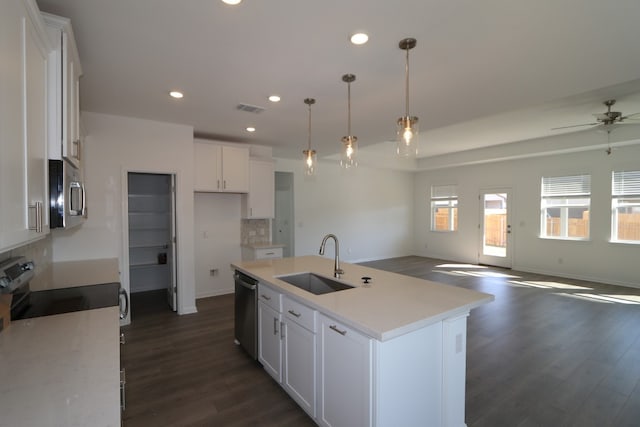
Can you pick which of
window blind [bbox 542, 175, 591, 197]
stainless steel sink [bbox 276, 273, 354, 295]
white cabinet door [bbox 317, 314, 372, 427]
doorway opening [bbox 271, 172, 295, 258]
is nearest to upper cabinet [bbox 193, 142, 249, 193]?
doorway opening [bbox 271, 172, 295, 258]

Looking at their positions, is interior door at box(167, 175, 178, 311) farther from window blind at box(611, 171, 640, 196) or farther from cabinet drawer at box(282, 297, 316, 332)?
window blind at box(611, 171, 640, 196)

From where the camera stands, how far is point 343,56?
2.36 metres

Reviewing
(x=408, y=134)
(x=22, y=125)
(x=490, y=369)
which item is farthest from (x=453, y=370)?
(x=22, y=125)

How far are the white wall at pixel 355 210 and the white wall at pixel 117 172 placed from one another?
3.07 meters

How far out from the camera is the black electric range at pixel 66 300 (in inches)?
72.5

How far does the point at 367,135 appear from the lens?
4.90 meters

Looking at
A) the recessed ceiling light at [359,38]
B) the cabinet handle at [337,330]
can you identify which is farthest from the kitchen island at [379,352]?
the recessed ceiling light at [359,38]

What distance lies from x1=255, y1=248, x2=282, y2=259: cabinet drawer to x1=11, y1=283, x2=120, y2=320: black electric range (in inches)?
101

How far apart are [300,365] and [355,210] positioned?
6423mm

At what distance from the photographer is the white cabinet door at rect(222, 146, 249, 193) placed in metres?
4.81

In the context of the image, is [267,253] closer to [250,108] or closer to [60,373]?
[250,108]

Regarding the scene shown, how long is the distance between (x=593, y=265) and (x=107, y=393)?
817 centimetres

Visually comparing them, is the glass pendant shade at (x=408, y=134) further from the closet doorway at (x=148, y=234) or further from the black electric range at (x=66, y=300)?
the closet doorway at (x=148, y=234)

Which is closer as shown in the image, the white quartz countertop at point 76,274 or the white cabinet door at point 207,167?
the white quartz countertop at point 76,274
